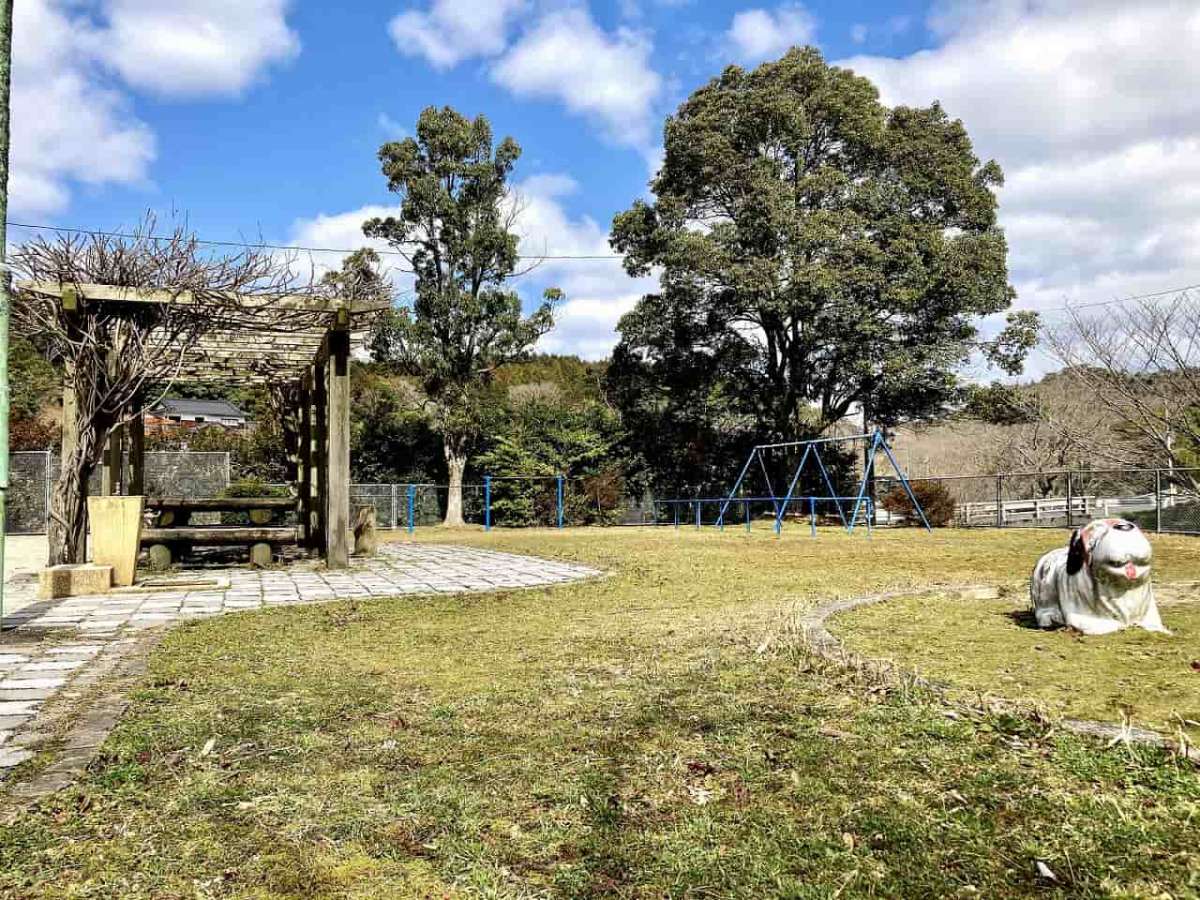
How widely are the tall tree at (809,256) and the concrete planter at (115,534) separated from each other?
14.4 metres

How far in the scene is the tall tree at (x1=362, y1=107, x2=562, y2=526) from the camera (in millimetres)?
20516

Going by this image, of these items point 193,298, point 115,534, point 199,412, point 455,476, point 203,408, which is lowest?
point 115,534

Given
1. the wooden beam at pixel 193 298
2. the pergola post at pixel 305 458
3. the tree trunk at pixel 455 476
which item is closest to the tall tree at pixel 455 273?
the tree trunk at pixel 455 476

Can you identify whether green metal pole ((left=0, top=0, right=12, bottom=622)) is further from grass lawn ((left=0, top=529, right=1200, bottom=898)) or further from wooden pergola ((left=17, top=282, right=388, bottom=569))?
wooden pergola ((left=17, top=282, right=388, bottom=569))

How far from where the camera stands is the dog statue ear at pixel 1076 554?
191 inches

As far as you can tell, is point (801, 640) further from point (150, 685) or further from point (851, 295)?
point (851, 295)

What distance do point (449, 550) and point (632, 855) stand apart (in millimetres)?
10592

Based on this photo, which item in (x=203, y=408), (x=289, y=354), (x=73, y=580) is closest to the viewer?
(x=73, y=580)

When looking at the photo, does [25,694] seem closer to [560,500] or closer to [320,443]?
[320,443]

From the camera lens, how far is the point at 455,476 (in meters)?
21.0

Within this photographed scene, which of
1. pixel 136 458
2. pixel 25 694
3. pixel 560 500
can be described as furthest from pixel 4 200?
pixel 560 500

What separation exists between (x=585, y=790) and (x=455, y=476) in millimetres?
18683

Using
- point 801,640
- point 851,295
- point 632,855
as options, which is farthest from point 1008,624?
point 851,295

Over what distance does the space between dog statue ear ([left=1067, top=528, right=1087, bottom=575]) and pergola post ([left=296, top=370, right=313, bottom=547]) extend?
8.87 metres
